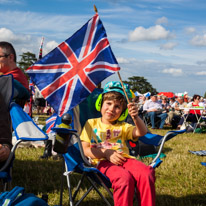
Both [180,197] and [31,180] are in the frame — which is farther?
[31,180]

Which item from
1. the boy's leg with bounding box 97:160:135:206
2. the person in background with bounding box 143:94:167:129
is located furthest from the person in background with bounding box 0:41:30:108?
the person in background with bounding box 143:94:167:129

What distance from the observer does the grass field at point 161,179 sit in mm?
3391

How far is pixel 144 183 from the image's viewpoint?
248cm

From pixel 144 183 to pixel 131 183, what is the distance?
0.36ft

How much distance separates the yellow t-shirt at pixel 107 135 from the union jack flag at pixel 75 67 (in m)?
0.37

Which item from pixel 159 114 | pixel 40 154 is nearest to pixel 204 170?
pixel 40 154

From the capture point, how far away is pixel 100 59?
3299mm

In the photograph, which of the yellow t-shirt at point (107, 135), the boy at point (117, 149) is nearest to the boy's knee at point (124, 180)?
the boy at point (117, 149)

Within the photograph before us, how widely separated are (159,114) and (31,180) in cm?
923

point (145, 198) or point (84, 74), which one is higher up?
point (84, 74)

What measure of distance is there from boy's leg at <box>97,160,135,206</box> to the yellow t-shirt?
34 cm

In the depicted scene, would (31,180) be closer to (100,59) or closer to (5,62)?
(5,62)

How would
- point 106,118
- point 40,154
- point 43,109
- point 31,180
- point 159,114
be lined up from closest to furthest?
point 106,118, point 31,180, point 40,154, point 159,114, point 43,109

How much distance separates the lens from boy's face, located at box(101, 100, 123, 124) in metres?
2.98
